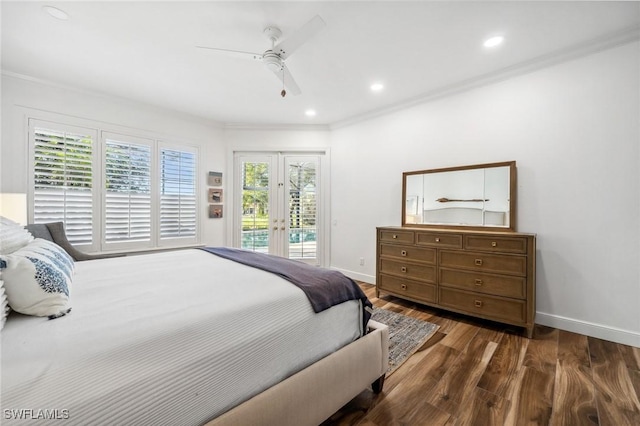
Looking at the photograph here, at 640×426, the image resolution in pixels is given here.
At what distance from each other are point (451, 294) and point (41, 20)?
4.38 meters

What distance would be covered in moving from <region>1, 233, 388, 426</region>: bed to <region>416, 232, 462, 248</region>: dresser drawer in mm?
1524

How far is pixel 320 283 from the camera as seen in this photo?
59.1 inches

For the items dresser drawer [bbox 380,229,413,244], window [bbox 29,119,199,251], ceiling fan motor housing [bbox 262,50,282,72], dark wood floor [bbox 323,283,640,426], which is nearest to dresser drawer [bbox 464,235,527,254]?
dresser drawer [bbox 380,229,413,244]

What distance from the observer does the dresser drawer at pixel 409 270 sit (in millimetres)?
2891

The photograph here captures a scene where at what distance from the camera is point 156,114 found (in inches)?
147

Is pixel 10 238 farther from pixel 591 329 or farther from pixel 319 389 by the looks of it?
pixel 591 329

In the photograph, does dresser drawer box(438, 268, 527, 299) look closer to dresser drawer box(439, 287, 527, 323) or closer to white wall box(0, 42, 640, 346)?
dresser drawer box(439, 287, 527, 323)

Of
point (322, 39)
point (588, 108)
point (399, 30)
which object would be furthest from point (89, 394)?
point (588, 108)

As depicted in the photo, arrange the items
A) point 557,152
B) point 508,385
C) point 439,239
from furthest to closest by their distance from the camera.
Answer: point 439,239 → point 557,152 → point 508,385

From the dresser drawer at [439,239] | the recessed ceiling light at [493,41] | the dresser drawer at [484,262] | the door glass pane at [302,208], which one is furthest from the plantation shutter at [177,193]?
the recessed ceiling light at [493,41]

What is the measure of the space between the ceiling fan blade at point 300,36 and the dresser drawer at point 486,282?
2.55m

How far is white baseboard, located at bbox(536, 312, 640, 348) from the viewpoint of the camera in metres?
2.20

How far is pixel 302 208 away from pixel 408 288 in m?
2.21

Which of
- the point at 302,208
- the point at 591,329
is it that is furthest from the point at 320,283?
the point at 302,208
